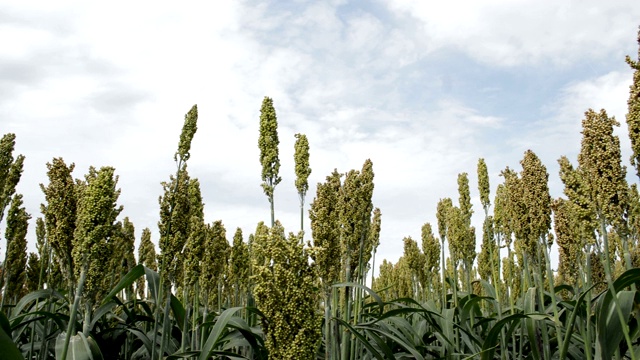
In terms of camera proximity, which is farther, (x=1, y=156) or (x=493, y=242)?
(x=493, y=242)

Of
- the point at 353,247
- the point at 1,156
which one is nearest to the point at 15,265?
the point at 1,156

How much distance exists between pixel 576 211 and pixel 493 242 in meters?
5.25

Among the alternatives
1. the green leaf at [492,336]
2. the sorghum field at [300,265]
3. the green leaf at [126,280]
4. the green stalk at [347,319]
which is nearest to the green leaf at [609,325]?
the sorghum field at [300,265]

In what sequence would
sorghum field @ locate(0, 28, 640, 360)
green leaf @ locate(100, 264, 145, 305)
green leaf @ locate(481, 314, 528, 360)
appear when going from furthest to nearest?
1. green leaf @ locate(481, 314, 528, 360)
2. green leaf @ locate(100, 264, 145, 305)
3. sorghum field @ locate(0, 28, 640, 360)

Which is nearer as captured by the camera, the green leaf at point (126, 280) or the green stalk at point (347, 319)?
the green leaf at point (126, 280)

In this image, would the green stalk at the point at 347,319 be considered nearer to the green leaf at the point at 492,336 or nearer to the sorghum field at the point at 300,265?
the sorghum field at the point at 300,265

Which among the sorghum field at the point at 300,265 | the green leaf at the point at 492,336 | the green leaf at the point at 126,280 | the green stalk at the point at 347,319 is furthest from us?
the green leaf at the point at 492,336

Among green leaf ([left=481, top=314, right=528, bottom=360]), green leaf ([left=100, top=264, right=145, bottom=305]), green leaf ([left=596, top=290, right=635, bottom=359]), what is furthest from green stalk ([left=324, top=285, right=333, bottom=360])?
green leaf ([left=596, top=290, right=635, bottom=359])

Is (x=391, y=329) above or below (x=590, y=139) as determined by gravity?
below

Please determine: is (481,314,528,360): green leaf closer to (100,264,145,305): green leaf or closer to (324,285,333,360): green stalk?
(324,285,333,360): green stalk

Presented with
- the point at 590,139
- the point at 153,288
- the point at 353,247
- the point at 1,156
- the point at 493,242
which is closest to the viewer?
the point at 590,139

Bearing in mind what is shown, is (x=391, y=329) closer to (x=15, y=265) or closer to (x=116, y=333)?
(x=116, y=333)

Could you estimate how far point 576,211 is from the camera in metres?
4.03

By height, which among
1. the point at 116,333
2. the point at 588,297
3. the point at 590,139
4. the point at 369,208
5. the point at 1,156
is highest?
the point at 1,156
